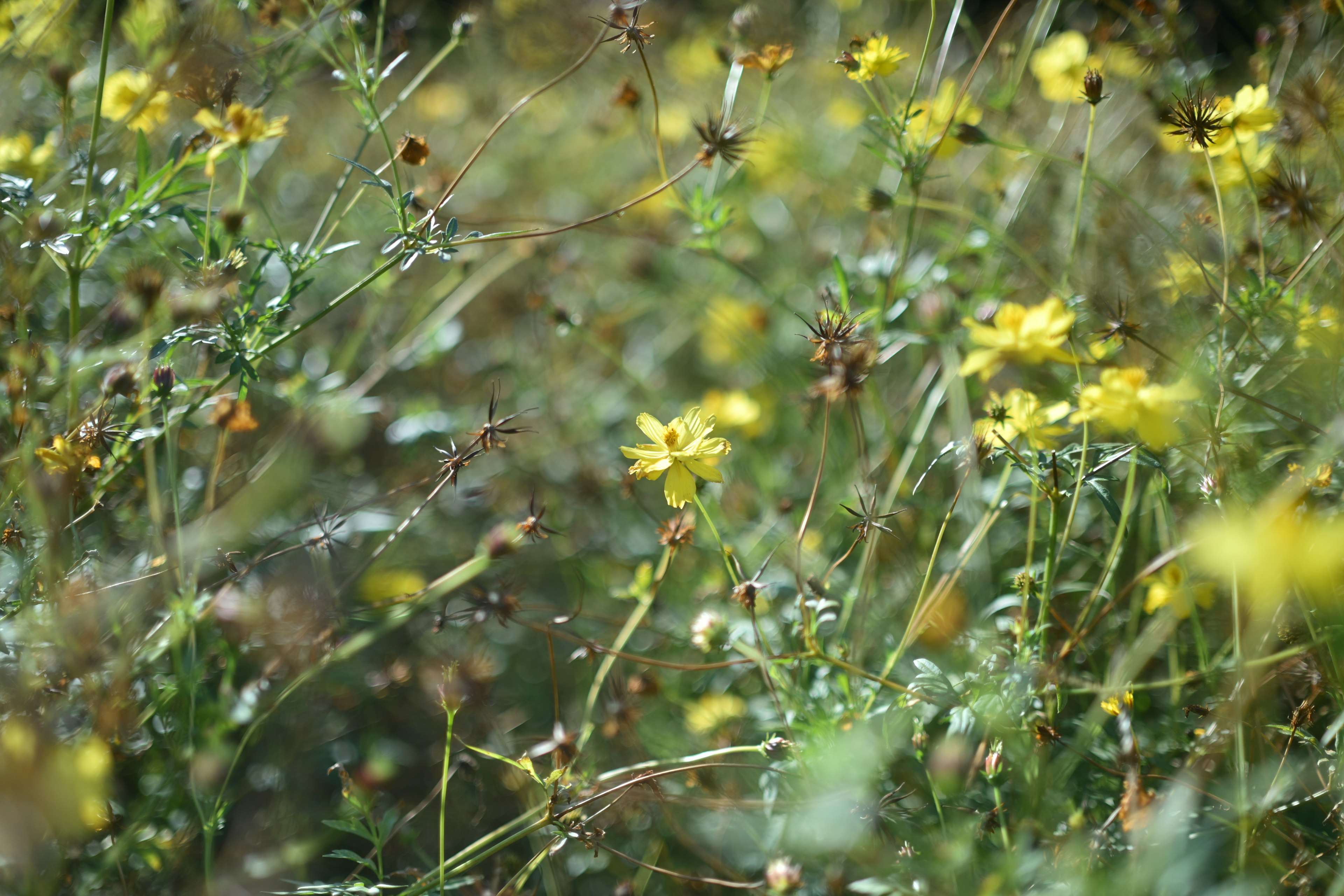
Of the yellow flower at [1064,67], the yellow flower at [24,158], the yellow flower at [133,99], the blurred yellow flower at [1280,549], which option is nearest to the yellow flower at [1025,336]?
the blurred yellow flower at [1280,549]

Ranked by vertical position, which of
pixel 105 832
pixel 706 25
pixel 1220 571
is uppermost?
pixel 706 25

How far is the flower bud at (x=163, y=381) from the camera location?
3.22ft

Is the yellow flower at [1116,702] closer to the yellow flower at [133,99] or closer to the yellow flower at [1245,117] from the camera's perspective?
the yellow flower at [1245,117]

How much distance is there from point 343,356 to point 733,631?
1041 mm

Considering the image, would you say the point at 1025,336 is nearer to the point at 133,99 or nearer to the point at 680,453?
the point at 680,453

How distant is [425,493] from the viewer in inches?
66.2

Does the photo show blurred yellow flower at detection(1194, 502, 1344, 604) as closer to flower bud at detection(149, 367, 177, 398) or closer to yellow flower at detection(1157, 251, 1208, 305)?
yellow flower at detection(1157, 251, 1208, 305)

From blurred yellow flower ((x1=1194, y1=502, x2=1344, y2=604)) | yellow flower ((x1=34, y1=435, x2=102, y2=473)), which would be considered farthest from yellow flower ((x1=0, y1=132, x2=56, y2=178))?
blurred yellow flower ((x1=1194, y1=502, x2=1344, y2=604))

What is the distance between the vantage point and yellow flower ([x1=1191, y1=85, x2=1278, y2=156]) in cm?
113

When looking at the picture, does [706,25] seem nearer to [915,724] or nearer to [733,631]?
[733,631]

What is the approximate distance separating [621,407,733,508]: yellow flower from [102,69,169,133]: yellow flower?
948 millimetres

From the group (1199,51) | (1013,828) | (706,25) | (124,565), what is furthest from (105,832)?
(1199,51)

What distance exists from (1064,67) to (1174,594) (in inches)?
38.6

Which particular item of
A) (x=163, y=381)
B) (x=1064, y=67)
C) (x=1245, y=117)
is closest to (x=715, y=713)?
(x=163, y=381)
